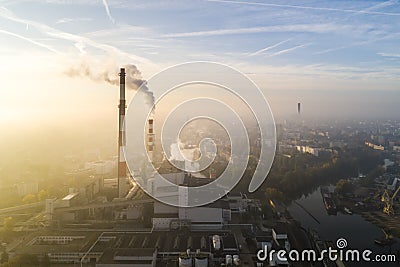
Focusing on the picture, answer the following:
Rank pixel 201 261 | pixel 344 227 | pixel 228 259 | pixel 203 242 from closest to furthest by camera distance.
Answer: pixel 201 261 < pixel 228 259 < pixel 203 242 < pixel 344 227

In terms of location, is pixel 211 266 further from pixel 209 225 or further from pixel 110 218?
pixel 110 218

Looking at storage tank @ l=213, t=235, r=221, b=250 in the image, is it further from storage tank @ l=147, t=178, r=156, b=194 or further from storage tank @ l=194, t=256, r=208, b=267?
storage tank @ l=147, t=178, r=156, b=194

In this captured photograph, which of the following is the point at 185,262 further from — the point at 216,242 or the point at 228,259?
the point at 216,242

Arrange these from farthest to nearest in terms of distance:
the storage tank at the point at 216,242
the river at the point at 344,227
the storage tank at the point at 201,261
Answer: the river at the point at 344,227 → the storage tank at the point at 216,242 → the storage tank at the point at 201,261

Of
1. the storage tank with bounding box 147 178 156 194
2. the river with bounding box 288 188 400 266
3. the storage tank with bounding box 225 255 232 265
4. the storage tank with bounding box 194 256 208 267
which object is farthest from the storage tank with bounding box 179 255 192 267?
the storage tank with bounding box 147 178 156 194

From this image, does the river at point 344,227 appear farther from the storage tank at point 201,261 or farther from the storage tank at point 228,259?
the storage tank at point 201,261

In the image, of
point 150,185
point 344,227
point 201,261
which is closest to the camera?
point 201,261

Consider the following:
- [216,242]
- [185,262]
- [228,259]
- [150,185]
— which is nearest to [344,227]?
[216,242]

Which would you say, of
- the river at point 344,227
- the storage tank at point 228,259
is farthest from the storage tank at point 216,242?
the river at point 344,227
